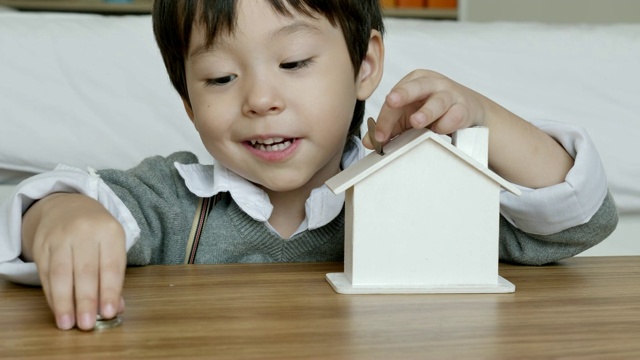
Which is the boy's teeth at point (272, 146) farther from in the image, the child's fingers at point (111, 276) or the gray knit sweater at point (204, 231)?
the child's fingers at point (111, 276)

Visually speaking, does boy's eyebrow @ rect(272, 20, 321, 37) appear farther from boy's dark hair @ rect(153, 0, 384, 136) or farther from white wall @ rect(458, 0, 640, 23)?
white wall @ rect(458, 0, 640, 23)

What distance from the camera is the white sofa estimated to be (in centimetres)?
163

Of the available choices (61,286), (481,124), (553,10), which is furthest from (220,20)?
(553,10)

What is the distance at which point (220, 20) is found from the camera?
984 mm

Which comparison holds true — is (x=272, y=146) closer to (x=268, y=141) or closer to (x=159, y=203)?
(x=268, y=141)

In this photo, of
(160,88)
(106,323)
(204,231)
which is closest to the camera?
(106,323)

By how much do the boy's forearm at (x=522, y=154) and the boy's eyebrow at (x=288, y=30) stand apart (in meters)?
0.21

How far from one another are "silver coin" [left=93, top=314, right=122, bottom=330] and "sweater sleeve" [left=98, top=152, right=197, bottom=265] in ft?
1.28

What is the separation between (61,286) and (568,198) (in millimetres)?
541

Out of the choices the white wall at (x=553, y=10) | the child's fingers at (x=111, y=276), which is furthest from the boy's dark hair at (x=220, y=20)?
the white wall at (x=553, y=10)

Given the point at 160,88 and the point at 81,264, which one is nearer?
the point at 81,264

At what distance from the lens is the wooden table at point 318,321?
60 centimetres

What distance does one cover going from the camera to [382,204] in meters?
0.79

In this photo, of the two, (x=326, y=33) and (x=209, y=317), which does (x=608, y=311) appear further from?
(x=326, y=33)
